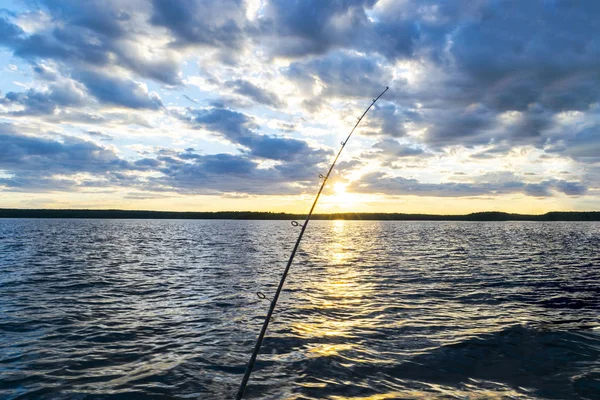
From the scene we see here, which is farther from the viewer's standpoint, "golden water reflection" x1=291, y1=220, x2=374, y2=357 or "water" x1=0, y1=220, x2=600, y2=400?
"golden water reflection" x1=291, y1=220, x2=374, y2=357

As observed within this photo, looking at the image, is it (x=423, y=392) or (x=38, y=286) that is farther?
(x=38, y=286)

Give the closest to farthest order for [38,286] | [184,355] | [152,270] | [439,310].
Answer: [184,355] < [439,310] < [38,286] < [152,270]

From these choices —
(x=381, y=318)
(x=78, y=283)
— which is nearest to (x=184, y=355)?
Answer: (x=381, y=318)

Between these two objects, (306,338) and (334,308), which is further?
(334,308)

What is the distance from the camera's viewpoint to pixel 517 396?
23.4 feet

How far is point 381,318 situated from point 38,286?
50.5 feet

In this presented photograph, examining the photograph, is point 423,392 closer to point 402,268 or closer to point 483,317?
point 483,317

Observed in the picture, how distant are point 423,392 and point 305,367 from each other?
2.48 meters

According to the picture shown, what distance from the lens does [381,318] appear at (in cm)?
1262

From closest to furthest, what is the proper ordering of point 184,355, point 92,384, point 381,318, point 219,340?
point 92,384
point 184,355
point 219,340
point 381,318

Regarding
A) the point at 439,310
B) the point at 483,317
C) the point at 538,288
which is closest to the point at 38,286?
the point at 439,310

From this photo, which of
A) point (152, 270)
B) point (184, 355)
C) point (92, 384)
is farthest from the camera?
point (152, 270)

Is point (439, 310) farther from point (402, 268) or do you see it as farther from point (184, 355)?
point (402, 268)

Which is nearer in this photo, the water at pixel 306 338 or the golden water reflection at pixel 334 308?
the water at pixel 306 338
